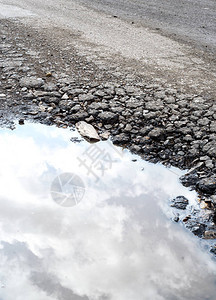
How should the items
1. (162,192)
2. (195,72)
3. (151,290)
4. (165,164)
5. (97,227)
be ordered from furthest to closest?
(195,72), (165,164), (162,192), (97,227), (151,290)

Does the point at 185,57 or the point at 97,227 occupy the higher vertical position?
the point at 185,57

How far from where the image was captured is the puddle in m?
6.70

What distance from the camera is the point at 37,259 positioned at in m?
2.62

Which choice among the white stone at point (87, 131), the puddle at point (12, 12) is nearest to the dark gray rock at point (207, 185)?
the white stone at point (87, 131)

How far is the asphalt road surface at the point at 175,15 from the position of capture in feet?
20.1

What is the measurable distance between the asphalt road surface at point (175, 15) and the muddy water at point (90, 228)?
10.7 ft

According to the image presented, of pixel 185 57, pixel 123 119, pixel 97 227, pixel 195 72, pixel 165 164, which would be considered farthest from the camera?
pixel 185 57

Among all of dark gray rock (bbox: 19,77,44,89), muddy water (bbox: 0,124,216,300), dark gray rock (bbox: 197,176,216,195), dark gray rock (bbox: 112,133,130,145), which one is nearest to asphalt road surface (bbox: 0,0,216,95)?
dark gray rock (bbox: 19,77,44,89)

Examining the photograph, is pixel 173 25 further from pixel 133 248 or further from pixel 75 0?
pixel 133 248

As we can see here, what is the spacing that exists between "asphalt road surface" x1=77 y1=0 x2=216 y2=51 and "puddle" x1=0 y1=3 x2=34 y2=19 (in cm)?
162

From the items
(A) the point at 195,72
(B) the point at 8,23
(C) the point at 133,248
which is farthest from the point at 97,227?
(B) the point at 8,23

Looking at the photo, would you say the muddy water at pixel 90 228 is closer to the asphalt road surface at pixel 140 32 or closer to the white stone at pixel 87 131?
the white stone at pixel 87 131

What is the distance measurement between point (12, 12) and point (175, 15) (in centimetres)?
342

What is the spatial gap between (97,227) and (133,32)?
170 inches
